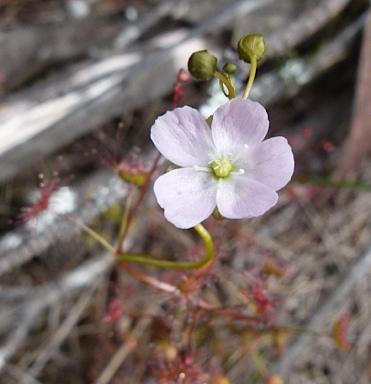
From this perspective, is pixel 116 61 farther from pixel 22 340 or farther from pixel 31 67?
pixel 22 340

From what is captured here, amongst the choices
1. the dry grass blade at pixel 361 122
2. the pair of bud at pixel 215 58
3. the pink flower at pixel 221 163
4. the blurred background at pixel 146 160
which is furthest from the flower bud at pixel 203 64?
the dry grass blade at pixel 361 122

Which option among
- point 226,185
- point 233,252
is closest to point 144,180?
point 226,185

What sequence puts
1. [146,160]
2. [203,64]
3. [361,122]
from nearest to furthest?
[203,64]
[146,160]
[361,122]

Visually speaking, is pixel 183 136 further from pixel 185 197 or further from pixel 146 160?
Result: pixel 146 160

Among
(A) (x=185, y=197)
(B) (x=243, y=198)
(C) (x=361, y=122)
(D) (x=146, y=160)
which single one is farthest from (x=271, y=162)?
(C) (x=361, y=122)

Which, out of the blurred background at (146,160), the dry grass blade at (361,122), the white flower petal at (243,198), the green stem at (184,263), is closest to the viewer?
the white flower petal at (243,198)

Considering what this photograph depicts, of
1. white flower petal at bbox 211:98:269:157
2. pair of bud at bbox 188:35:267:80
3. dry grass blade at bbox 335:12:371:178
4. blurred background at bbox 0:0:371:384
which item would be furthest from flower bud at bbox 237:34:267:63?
dry grass blade at bbox 335:12:371:178

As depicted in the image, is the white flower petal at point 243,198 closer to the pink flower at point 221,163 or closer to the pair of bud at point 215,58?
the pink flower at point 221,163
